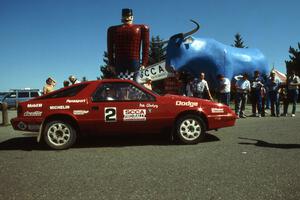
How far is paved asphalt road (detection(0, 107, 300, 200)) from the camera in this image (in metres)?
3.57

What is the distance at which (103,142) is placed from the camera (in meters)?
7.20

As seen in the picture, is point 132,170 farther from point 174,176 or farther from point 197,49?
point 197,49

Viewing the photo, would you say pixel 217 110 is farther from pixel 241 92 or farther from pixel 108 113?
pixel 241 92

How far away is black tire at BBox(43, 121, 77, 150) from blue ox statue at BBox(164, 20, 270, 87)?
7051 millimetres

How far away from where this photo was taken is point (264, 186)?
371cm

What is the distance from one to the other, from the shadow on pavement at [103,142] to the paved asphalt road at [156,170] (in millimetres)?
21

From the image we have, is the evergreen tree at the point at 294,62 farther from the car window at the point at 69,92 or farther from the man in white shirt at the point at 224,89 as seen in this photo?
the car window at the point at 69,92

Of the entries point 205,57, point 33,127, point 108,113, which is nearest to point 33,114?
point 33,127

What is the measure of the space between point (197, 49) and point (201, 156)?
8.58 metres

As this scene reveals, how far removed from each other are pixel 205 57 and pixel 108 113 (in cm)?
803

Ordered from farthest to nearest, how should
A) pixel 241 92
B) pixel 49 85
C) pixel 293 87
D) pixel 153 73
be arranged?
pixel 241 92 → pixel 293 87 → pixel 153 73 → pixel 49 85

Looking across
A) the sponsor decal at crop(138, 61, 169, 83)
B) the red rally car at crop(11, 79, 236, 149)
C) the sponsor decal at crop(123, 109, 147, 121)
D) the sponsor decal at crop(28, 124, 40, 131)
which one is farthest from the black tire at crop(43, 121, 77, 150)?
the sponsor decal at crop(138, 61, 169, 83)

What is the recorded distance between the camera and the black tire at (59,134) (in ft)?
20.8

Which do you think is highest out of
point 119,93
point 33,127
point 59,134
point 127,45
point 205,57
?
point 205,57
